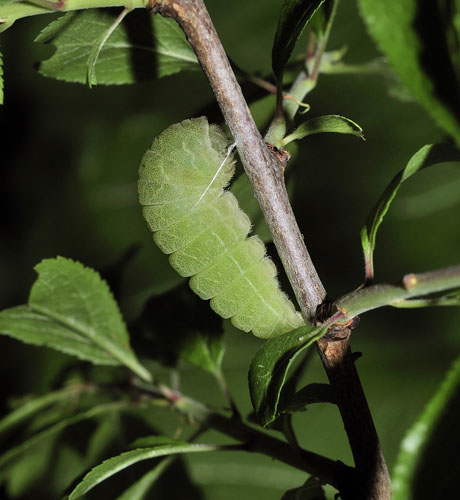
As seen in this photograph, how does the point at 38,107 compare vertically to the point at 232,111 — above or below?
above

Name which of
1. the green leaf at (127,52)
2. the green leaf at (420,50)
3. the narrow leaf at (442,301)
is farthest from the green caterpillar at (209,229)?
the green leaf at (420,50)

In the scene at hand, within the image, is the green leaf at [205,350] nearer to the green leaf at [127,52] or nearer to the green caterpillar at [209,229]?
the green caterpillar at [209,229]

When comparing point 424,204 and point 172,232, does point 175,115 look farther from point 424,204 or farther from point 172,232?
point 172,232

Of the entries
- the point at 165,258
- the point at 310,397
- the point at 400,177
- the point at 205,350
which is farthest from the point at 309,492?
the point at 165,258

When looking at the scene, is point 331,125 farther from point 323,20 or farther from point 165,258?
point 165,258

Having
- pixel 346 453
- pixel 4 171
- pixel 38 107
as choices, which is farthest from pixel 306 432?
pixel 38 107
